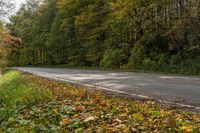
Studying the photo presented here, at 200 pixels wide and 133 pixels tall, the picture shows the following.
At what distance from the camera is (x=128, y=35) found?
36.8m

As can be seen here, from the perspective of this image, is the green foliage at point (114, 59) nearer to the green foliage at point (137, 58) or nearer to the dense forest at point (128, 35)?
the dense forest at point (128, 35)

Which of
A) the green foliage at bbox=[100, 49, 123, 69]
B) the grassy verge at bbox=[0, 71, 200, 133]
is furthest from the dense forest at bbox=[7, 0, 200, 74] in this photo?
the grassy verge at bbox=[0, 71, 200, 133]

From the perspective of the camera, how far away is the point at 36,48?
72.1 meters

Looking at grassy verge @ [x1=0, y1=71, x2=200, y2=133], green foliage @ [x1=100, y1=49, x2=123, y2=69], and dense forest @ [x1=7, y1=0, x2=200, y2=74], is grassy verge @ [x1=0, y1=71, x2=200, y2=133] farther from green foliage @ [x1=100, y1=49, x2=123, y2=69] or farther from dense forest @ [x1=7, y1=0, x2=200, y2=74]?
green foliage @ [x1=100, y1=49, x2=123, y2=69]

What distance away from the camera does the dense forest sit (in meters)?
26.8

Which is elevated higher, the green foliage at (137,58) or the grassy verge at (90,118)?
the green foliage at (137,58)

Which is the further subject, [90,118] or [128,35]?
[128,35]

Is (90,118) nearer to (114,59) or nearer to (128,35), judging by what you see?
(114,59)

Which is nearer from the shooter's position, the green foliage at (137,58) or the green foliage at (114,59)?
the green foliage at (137,58)

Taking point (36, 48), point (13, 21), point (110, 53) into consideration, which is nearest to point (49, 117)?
point (110, 53)

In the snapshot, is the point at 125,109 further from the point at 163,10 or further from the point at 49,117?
the point at 163,10

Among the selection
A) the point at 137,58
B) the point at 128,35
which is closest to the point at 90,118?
the point at 137,58

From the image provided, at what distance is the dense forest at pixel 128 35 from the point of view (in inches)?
1056

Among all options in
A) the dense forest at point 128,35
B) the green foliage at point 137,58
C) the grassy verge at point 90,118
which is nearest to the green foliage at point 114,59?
the dense forest at point 128,35
